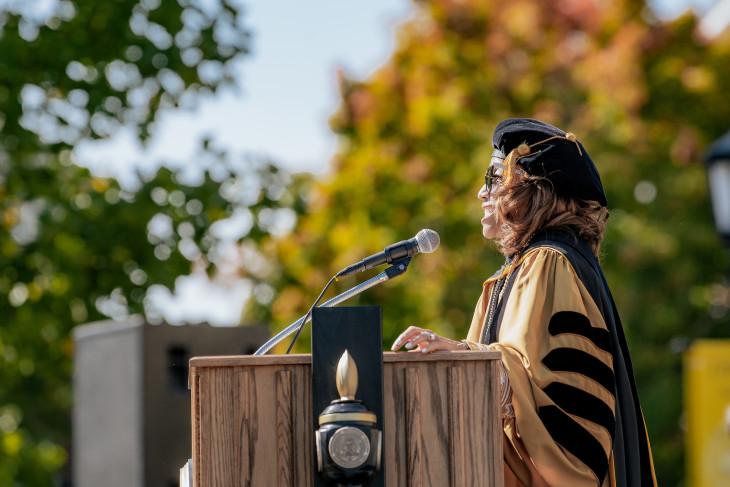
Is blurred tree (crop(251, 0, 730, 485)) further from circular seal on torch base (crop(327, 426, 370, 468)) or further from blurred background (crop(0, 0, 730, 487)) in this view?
circular seal on torch base (crop(327, 426, 370, 468))

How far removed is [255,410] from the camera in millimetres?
2506

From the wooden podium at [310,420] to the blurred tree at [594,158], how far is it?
312 inches

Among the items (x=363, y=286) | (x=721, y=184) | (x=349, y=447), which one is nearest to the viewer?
(x=349, y=447)

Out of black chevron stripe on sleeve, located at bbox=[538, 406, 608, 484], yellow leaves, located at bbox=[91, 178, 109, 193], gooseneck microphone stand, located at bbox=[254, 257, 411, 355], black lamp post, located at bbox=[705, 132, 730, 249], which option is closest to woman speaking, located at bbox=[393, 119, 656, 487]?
black chevron stripe on sleeve, located at bbox=[538, 406, 608, 484]

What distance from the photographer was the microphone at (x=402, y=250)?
8.98 feet

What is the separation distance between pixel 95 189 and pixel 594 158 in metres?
6.48

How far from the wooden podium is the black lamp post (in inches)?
164

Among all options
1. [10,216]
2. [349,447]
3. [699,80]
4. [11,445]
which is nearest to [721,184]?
[349,447]

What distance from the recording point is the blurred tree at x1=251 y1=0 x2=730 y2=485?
468 inches

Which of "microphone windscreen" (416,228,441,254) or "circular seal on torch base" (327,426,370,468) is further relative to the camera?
"microphone windscreen" (416,228,441,254)

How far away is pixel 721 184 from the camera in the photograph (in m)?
6.41

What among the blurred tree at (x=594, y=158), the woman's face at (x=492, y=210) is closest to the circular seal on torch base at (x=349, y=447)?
the woman's face at (x=492, y=210)

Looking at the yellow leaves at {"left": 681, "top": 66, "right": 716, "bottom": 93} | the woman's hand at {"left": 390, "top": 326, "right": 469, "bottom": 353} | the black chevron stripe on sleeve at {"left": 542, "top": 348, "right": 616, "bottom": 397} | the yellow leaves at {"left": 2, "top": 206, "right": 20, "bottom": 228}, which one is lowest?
the black chevron stripe on sleeve at {"left": 542, "top": 348, "right": 616, "bottom": 397}

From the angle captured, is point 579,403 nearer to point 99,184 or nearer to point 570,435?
point 570,435
